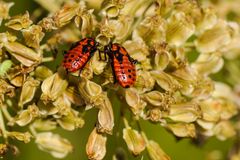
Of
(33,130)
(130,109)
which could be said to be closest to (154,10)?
(130,109)

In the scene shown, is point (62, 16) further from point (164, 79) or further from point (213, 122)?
point (213, 122)

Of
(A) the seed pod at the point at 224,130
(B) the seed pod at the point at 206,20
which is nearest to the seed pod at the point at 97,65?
(B) the seed pod at the point at 206,20

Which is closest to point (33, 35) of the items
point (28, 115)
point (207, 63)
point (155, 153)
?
point (28, 115)

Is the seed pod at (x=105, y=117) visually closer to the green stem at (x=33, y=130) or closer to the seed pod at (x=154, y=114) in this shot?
the seed pod at (x=154, y=114)

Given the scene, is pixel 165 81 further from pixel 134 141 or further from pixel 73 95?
pixel 73 95

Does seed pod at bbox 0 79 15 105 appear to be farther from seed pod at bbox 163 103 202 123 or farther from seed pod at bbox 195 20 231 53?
seed pod at bbox 195 20 231 53
